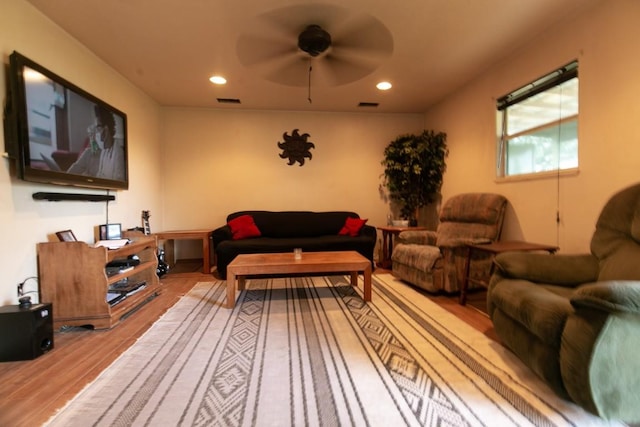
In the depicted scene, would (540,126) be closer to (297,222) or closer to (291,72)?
(291,72)

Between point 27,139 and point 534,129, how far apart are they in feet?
13.3

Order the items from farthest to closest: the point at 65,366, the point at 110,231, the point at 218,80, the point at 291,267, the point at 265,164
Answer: the point at 265,164
the point at 218,80
the point at 110,231
the point at 291,267
the point at 65,366

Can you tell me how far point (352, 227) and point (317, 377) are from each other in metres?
2.65

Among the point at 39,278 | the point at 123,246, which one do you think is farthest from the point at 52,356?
the point at 123,246

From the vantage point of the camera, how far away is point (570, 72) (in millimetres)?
2186

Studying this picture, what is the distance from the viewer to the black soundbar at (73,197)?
2.03 m

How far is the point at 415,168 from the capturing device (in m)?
3.97

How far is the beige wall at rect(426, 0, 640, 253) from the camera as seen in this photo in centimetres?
180

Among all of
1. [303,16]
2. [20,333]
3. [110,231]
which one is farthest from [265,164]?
[20,333]

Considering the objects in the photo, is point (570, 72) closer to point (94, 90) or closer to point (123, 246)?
point (123, 246)

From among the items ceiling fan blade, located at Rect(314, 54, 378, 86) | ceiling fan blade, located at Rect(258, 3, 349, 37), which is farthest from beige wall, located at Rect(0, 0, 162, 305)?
ceiling fan blade, located at Rect(314, 54, 378, 86)

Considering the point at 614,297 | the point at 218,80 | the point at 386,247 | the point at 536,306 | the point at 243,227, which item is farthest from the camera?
the point at 386,247

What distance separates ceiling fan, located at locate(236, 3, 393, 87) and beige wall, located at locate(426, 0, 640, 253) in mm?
1300

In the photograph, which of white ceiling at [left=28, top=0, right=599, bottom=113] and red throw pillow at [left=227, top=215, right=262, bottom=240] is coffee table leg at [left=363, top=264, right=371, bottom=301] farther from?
white ceiling at [left=28, top=0, right=599, bottom=113]
